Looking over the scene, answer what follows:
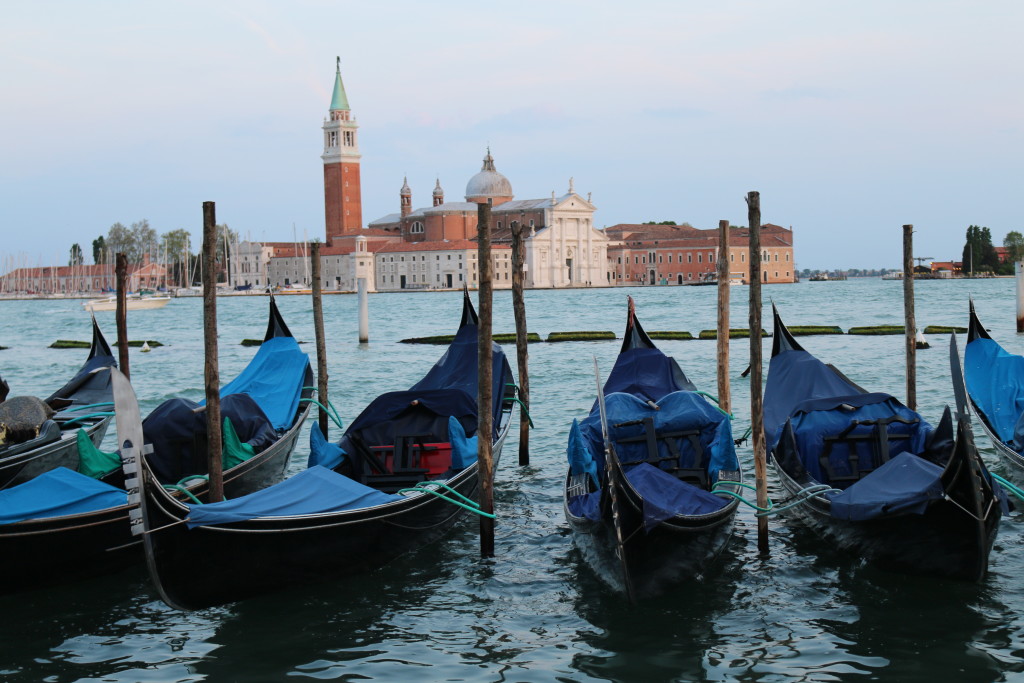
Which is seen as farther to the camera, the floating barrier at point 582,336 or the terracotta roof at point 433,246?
the terracotta roof at point 433,246

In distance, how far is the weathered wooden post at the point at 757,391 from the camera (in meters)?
4.51

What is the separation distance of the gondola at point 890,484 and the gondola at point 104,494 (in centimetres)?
267

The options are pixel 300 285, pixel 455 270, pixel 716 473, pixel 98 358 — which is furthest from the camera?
pixel 300 285

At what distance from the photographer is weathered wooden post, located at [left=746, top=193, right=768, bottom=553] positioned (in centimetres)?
451

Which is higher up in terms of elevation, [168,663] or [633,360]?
[633,360]

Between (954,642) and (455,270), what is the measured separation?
55.5m

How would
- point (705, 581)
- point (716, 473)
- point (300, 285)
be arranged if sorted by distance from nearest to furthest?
1. point (705, 581)
2. point (716, 473)
3. point (300, 285)

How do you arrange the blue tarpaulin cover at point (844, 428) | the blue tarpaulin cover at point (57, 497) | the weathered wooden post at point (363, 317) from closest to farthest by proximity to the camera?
the blue tarpaulin cover at point (57, 497), the blue tarpaulin cover at point (844, 428), the weathered wooden post at point (363, 317)

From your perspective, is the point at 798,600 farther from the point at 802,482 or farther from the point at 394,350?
the point at 394,350

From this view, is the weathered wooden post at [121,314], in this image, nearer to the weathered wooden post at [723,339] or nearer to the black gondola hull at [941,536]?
the weathered wooden post at [723,339]

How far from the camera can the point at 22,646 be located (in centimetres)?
365

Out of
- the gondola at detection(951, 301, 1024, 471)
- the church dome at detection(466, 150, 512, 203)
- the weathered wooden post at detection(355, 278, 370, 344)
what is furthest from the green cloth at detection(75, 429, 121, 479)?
the church dome at detection(466, 150, 512, 203)

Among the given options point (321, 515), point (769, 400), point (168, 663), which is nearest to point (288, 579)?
point (321, 515)

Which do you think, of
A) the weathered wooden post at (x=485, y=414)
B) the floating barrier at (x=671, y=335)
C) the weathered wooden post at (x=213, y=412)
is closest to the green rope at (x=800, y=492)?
the weathered wooden post at (x=485, y=414)
